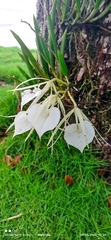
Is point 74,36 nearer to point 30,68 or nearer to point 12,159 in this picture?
point 30,68

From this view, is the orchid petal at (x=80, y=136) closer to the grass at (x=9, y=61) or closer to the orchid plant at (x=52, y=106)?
the orchid plant at (x=52, y=106)

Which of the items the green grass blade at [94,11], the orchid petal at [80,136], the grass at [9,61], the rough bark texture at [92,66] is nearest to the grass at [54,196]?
the rough bark texture at [92,66]

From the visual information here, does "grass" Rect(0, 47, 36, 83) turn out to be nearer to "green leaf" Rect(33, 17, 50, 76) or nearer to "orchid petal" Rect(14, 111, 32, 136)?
"green leaf" Rect(33, 17, 50, 76)

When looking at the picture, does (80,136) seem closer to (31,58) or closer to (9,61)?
(31,58)

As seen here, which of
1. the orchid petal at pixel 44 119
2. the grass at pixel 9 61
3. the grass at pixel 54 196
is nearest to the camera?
the orchid petal at pixel 44 119

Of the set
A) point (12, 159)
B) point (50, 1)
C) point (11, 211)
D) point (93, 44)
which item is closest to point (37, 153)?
point (12, 159)

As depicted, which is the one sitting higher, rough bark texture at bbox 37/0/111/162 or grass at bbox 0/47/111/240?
rough bark texture at bbox 37/0/111/162

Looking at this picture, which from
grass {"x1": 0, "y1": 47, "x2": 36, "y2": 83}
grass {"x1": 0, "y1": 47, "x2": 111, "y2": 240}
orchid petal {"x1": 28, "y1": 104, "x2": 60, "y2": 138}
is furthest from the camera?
grass {"x1": 0, "y1": 47, "x2": 36, "y2": 83}

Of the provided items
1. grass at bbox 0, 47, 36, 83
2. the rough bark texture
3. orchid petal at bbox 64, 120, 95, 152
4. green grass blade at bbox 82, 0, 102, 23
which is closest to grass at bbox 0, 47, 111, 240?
the rough bark texture
